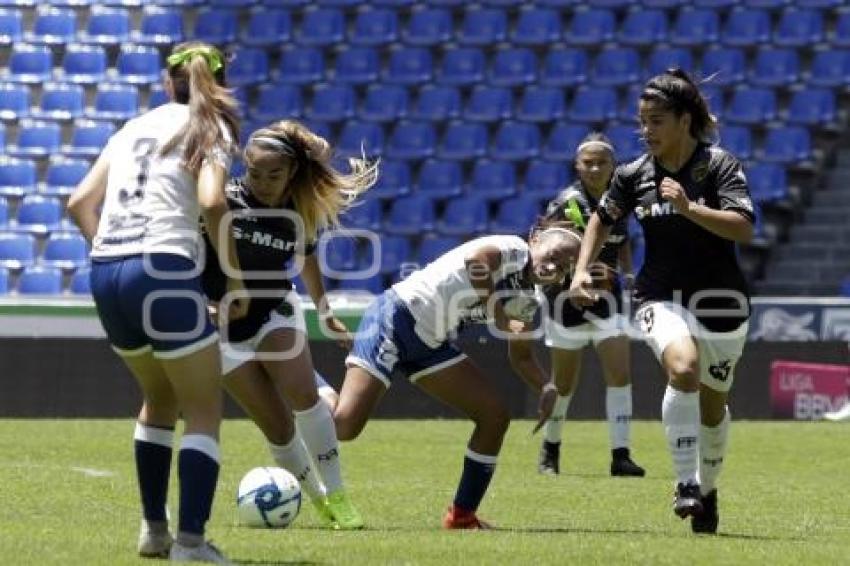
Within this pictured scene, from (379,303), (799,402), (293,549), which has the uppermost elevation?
(379,303)

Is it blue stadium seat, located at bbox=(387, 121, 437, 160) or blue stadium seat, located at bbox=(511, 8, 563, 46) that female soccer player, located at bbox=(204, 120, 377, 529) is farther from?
blue stadium seat, located at bbox=(511, 8, 563, 46)

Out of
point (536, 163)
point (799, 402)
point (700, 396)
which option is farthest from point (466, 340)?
point (700, 396)

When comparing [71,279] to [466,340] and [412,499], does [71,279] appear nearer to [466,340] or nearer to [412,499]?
[466,340]

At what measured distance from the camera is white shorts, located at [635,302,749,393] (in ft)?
32.6

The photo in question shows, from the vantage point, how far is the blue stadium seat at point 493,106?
2791 centimetres

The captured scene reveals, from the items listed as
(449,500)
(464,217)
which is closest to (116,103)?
(464,217)

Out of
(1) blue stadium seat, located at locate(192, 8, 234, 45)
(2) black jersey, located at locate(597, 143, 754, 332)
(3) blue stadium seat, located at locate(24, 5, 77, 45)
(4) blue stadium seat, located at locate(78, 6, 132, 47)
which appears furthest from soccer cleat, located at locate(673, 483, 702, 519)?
(3) blue stadium seat, located at locate(24, 5, 77, 45)

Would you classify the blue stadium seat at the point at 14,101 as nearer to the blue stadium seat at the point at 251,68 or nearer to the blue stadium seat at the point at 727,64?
the blue stadium seat at the point at 251,68

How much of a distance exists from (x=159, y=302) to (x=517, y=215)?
18458 mm

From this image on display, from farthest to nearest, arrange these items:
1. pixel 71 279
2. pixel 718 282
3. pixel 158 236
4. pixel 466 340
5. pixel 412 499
→ pixel 71 279
pixel 466 340
pixel 412 499
pixel 718 282
pixel 158 236

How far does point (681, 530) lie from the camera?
410 inches

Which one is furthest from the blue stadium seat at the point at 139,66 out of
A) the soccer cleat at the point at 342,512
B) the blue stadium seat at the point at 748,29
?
the soccer cleat at the point at 342,512

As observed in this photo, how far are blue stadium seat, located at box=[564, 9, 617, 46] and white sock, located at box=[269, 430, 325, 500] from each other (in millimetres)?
18153

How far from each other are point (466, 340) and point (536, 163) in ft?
20.2
